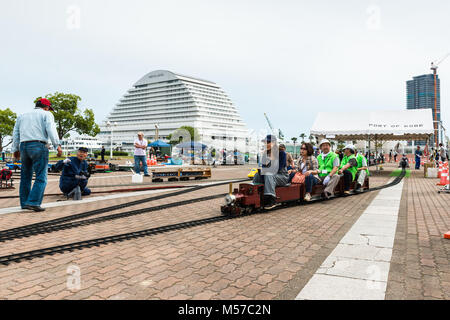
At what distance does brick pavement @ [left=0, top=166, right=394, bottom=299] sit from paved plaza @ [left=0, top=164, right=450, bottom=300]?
1cm

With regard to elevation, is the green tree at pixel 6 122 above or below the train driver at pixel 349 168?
above

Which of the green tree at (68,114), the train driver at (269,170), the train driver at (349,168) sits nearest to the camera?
the train driver at (269,170)

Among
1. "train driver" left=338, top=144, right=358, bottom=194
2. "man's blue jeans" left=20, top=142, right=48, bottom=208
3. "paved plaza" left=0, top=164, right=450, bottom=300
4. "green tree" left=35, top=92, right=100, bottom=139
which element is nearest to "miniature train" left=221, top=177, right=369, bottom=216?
"paved plaza" left=0, top=164, right=450, bottom=300

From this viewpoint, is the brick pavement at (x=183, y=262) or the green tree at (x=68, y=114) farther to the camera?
the green tree at (x=68, y=114)

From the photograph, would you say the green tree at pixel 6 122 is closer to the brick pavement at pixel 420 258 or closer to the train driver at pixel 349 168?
the train driver at pixel 349 168

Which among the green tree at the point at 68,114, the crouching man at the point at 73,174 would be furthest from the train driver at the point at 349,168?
the green tree at the point at 68,114

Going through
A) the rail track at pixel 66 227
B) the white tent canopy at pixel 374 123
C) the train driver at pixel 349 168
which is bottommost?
the rail track at pixel 66 227

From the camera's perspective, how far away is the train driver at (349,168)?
30.8ft

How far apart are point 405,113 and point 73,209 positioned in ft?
65.7

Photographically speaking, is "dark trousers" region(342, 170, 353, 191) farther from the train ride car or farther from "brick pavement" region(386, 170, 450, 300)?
"brick pavement" region(386, 170, 450, 300)

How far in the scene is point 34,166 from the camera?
6.19 metres

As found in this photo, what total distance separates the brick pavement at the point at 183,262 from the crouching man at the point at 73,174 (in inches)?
86.6

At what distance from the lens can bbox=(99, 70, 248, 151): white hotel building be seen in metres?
142

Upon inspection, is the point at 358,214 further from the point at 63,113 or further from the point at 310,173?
the point at 63,113
